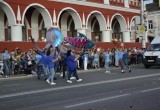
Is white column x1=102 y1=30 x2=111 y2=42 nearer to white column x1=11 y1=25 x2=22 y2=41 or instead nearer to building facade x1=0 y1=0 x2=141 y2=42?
building facade x1=0 y1=0 x2=141 y2=42

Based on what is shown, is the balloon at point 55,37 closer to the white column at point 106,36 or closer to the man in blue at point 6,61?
the man in blue at point 6,61

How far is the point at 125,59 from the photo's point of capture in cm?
2512

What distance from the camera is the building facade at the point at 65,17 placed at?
3234cm

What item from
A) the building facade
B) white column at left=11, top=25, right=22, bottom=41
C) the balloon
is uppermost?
the building facade

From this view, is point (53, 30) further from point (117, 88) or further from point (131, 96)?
point (131, 96)

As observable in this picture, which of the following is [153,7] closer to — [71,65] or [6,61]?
[6,61]

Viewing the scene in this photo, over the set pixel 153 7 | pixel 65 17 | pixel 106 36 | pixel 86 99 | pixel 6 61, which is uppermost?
pixel 153 7

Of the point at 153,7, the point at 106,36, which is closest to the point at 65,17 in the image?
the point at 106,36

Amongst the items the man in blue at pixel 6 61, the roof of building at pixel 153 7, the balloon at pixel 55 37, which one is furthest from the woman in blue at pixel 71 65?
the roof of building at pixel 153 7

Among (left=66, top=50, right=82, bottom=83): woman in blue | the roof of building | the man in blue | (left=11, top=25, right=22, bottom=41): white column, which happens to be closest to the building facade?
(left=11, top=25, right=22, bottom=41): white column

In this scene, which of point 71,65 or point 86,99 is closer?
point 86,99

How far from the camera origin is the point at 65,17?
1655 inches

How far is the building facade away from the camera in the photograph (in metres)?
32.3

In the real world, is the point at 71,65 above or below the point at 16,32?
below
